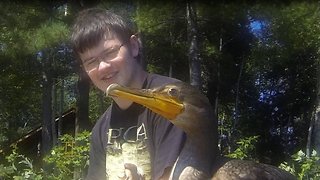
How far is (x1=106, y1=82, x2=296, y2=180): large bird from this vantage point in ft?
2.82

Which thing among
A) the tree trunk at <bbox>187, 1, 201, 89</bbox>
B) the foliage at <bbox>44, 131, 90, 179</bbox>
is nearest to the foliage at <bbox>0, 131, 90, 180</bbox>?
the foliage at <bbox>44, 131, 90, 179</bbox>

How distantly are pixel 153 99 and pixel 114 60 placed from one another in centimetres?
14

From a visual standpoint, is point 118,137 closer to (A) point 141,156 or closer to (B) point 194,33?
(A) point 141,156

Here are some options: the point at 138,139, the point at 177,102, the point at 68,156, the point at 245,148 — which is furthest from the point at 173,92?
the point at 68,156

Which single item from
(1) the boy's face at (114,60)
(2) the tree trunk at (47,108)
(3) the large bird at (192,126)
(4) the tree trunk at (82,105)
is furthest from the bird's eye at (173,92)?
(2) the tree trunk at (47,108)

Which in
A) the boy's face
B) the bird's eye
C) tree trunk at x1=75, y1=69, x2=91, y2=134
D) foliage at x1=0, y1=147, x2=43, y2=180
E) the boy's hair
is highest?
the boy's hair

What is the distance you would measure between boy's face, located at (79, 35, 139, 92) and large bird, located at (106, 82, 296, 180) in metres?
0.09

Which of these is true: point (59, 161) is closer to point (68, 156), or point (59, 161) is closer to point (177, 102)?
point (68, 156)

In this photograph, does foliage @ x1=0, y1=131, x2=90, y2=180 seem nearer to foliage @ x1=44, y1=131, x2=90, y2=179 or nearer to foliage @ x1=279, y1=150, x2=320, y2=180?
→ foliage @ x1=44, y1=131, x2=90, y2=179

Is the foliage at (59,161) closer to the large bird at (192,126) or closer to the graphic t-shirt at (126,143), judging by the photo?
the graphic t-shirt at (126,143)

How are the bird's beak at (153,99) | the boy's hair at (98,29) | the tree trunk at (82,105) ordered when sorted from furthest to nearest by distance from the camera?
the tree trunk at (82,105)
the boy's hair at (98,29)
the bird's beak at (153,99)

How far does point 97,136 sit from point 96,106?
7 cm

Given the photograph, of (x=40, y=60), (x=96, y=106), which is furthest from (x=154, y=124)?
(x=40, y=60)

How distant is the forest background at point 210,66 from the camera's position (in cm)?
105
